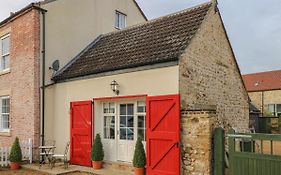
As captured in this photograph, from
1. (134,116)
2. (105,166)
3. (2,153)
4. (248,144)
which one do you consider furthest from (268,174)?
(2,153)

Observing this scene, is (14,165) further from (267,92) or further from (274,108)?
(267,92)

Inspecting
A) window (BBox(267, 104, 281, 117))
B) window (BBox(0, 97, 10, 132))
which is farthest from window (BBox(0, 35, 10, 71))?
window (BBox(267, 104, 281, 117))

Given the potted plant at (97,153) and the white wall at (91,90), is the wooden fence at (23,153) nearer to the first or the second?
the white wall at (91,90)

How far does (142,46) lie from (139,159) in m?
4.43

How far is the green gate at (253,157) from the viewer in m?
7.34

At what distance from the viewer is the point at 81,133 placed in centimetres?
1233

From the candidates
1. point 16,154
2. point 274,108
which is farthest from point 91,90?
point 274,108

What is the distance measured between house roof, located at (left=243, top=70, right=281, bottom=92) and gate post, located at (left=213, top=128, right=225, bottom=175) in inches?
1311

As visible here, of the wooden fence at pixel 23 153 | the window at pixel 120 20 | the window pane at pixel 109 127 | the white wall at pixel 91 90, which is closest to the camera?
the white wall at pixel 91 90

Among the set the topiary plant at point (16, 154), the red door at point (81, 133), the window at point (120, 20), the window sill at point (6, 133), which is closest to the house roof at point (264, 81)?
the window at point (120, 20)

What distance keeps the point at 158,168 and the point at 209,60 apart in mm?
4696

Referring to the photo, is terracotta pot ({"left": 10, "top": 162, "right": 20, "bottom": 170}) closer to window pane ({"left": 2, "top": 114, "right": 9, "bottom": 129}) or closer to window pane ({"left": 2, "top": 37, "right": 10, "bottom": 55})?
window pane ({"left": 2, "top": 114, "right": 9, "bottom": 129})

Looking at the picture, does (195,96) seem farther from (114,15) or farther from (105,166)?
(114,15)

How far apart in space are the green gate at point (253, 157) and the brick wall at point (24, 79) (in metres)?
8.81
